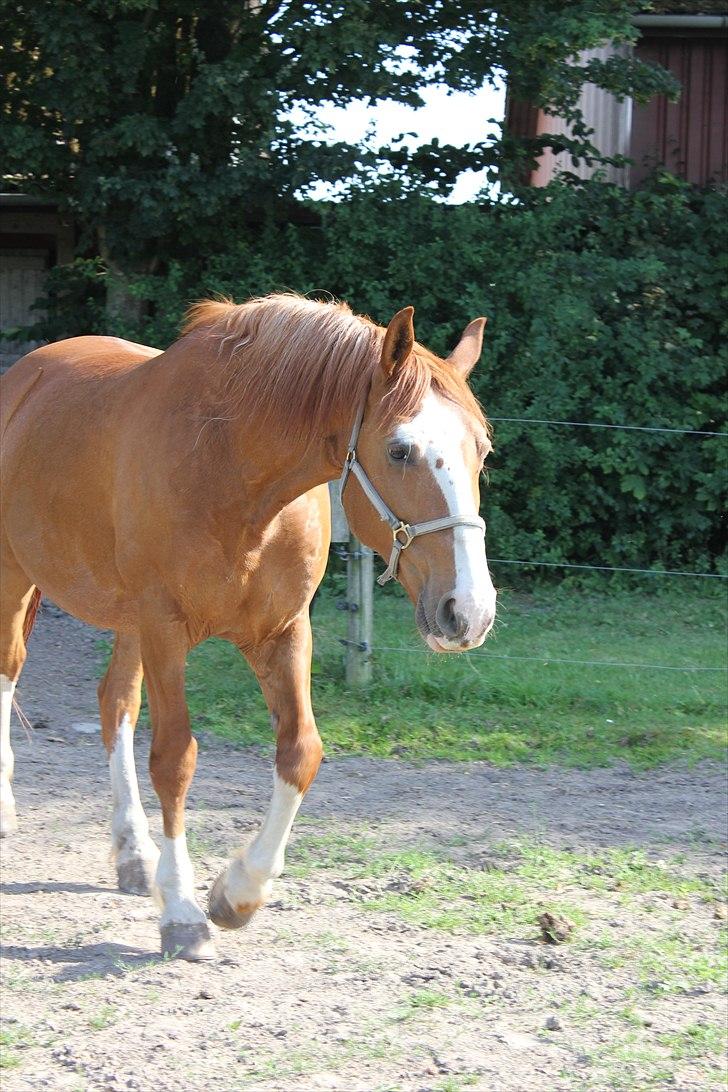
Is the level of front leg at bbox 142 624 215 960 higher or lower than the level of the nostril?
lower

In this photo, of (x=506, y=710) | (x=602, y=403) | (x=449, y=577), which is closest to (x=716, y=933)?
(x=449, y=577)

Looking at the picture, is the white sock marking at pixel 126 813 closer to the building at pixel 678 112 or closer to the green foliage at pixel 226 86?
the green foliage at pixel 226 86

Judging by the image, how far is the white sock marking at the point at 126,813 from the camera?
414cm

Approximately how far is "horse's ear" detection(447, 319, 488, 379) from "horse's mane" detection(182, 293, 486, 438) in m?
0.09

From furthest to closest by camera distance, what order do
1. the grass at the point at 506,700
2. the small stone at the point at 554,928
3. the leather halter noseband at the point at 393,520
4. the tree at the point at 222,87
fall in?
1. the tree at the point at 222,87
2. the grass at the point at 506,700
3. the small stone at the point at 554,928
4. the leather halter noseband at the point at 393,520

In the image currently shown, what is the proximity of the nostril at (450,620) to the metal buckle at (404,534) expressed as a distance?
0.63 ft

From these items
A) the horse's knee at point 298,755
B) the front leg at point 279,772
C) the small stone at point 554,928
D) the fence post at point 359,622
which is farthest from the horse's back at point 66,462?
the fence post at point 359,622

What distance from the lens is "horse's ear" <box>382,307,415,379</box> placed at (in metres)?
2.84

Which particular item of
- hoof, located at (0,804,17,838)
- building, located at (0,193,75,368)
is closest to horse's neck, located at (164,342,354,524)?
hoof, located at (0,804,17,838)

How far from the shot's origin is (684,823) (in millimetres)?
4836

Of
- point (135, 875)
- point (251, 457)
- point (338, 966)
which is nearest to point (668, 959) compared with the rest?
point (338, 966)

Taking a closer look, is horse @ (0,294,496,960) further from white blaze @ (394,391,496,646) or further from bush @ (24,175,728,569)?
bush @ (24,175,728,569)

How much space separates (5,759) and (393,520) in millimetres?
2411

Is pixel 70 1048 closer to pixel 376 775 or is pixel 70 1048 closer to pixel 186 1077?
pixel 186 1077
